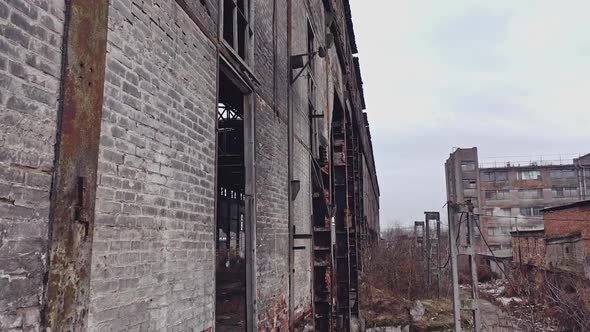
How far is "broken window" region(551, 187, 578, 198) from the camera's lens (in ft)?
191

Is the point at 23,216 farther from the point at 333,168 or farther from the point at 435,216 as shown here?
the point at 435,216

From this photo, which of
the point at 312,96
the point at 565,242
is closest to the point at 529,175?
the point at 565,242

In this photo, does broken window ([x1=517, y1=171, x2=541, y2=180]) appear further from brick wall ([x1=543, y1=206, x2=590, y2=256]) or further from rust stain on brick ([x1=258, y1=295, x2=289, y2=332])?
rust stain on brick ([x1=258, y1=295, x2=289, y2=332])

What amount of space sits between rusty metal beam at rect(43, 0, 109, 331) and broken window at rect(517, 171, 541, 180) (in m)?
66.9

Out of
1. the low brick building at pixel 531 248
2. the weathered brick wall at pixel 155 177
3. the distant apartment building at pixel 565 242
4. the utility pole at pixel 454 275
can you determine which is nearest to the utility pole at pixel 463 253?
the utility pole at pixel 454 275

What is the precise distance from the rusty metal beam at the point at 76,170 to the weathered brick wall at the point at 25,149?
0.19ft

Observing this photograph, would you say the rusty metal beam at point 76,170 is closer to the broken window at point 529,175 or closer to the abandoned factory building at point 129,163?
the abandoned factory building at point 129,163

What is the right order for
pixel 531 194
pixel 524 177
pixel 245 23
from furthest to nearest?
1. pixel 524 177
2. pixel 531 194
3. pixel 245 23

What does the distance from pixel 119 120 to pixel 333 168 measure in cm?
969

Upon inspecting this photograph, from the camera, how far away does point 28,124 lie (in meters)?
2.04

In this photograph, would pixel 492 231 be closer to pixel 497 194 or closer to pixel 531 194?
pixel 497 194

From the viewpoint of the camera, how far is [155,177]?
10.4 feet

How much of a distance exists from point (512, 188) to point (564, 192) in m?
6.68

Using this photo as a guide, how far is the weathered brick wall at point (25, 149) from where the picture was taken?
191 centimetres
